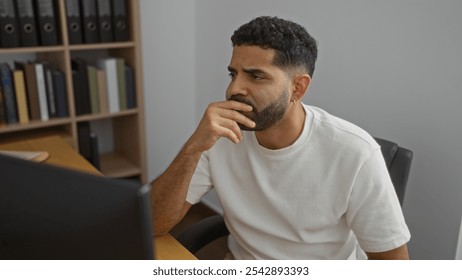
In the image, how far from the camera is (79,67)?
7.16 ft

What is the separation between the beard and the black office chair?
0.32 metres

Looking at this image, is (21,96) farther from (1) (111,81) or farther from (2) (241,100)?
(2) (241,100)

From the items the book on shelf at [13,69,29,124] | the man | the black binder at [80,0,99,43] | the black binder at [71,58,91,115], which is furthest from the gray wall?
the book on shelf at [13,69,29,124]

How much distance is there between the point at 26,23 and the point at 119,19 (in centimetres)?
42

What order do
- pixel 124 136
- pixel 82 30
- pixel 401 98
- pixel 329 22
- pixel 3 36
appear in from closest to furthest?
pixel 401 98, pixel 329 22, pixel 3 36, pixel 82 30, pixel 124 136

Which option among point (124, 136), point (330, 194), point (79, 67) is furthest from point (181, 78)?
point (330, 194)

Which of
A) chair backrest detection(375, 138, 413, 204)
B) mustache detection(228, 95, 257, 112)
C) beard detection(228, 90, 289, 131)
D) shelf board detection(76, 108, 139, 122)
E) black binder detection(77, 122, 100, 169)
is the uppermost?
mustache detection(228, 95, 257, 112)

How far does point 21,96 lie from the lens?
6.81 feet

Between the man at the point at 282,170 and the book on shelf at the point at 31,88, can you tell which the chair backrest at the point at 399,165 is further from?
the book on shelf at the point at 31,88

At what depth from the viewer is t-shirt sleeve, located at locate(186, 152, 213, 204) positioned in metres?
1.26

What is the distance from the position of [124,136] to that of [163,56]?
0.52m

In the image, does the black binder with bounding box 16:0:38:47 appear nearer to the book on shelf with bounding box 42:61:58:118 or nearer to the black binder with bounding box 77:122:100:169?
the book on shelf with bounding box 42:61:58:118

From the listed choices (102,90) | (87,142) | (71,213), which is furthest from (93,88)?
(71,213)

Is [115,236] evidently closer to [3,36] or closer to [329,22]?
[329,22]
